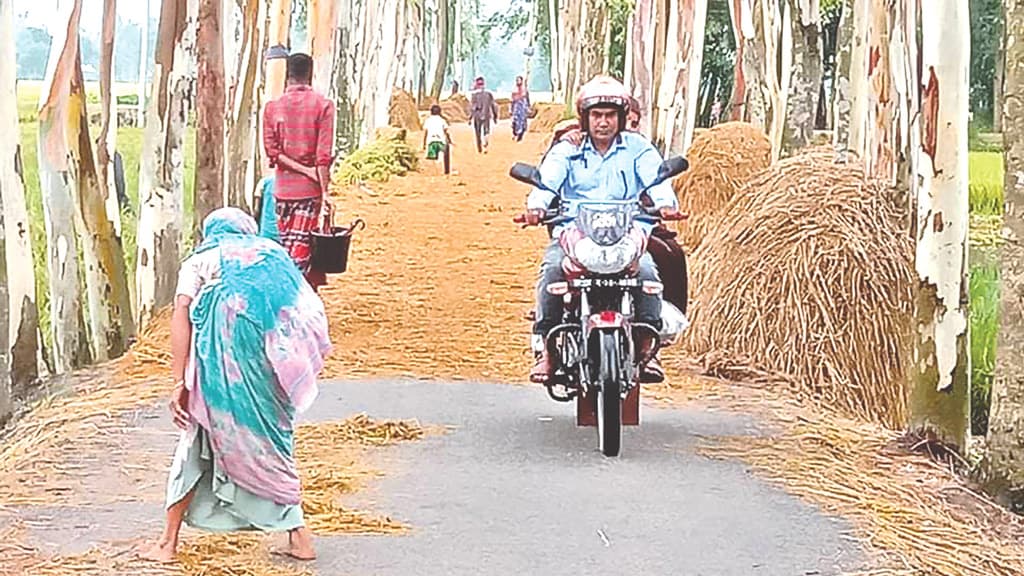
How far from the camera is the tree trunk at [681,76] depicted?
72.3 feet

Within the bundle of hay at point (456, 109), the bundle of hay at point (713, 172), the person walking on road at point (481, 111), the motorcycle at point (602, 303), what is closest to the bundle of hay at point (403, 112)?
the person walking on road at point (481, 111)

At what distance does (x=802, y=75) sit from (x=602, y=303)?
42.2ft

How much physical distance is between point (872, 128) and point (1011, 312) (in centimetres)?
522

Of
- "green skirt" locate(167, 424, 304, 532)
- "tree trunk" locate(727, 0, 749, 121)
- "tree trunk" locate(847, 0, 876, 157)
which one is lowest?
"green skirt" locate(167, 424, 304, 532)

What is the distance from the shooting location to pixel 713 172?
53.6ft

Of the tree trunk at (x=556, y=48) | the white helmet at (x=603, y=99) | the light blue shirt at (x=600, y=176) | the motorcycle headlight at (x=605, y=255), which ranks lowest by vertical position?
the motorcycle headlight at (x=605, y=255)

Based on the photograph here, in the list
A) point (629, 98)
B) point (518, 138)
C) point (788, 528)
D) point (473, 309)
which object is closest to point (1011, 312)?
point (788, 528)

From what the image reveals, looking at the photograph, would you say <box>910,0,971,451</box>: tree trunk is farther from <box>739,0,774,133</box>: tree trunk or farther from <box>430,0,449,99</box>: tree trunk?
<box>430,0,449,99</box>: tree trunk

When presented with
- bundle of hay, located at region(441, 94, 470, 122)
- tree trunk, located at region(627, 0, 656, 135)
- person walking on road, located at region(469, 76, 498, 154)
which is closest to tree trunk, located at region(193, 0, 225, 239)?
tree trunk, located at region(627, 0, 656, 135)

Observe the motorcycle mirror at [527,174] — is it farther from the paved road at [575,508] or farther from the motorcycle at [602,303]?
the paved road at [575,508]

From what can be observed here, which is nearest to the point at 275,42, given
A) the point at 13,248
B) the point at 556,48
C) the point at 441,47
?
the point at 13,248

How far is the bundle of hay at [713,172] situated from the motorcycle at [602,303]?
734cm

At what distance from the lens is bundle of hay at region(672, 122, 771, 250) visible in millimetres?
16078

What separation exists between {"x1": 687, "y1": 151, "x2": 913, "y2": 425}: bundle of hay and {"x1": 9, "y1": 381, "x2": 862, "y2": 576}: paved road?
5.52 ft
